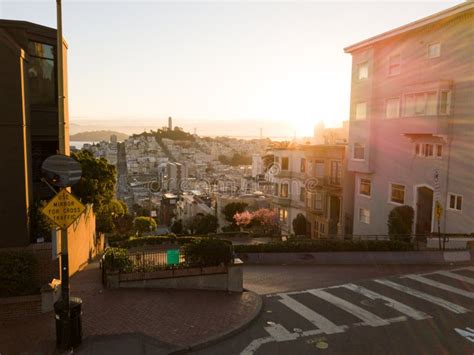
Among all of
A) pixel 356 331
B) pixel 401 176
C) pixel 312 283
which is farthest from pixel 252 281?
pixel 401 176

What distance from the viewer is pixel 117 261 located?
13.5 m

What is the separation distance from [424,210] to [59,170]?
26237mm

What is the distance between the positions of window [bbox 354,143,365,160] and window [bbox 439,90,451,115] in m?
8.13

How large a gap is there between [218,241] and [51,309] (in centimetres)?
544

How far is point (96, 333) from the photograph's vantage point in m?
9.97

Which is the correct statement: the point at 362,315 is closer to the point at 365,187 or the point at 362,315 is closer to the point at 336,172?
the point at 365,187

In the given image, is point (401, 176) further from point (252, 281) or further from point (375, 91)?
point (252, 281)

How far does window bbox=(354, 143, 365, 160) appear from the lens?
109 feet

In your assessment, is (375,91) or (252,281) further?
(375,91)

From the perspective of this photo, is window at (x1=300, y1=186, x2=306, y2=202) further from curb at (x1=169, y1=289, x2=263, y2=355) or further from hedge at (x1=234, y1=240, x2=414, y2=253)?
curb at (x1=169, y1=289, x2=263, y2=355)

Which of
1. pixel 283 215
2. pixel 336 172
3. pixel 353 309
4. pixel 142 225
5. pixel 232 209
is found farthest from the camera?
pixel 232 209

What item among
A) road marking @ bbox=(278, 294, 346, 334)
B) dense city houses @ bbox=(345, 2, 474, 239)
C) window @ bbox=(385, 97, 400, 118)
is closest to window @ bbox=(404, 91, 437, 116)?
dense city houses @ bbox=(345, 2, 474, 239)

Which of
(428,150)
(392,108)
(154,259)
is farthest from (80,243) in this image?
(392,108)

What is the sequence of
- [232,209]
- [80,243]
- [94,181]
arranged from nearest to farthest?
[80,243] < [94,181] < [232,209]
